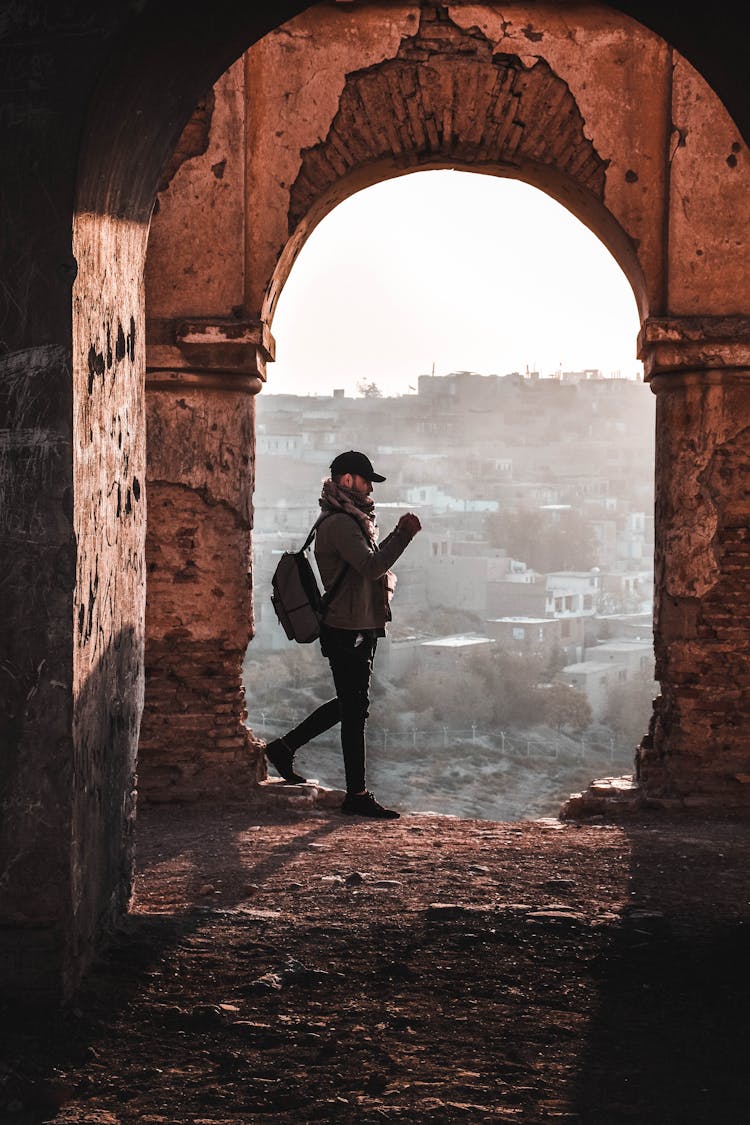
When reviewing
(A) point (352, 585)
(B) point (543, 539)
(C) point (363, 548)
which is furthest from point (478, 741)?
Answer: (C) point (363, 548)

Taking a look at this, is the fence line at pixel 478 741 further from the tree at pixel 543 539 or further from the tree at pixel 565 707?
the tree at pixel 543 539

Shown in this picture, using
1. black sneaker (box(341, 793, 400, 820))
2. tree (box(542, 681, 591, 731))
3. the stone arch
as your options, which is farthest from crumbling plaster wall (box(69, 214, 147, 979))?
tree (box(542, 681, 591, 731))

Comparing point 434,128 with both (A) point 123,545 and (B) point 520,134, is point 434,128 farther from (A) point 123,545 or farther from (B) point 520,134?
(A) point 123,545

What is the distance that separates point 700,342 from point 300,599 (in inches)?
93.5

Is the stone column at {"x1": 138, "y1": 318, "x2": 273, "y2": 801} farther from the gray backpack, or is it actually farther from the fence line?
the fence line

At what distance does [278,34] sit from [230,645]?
3.15 meters

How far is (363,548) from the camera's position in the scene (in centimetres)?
523

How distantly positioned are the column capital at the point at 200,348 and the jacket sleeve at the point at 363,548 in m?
1.20

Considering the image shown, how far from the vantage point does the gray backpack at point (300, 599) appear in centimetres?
535

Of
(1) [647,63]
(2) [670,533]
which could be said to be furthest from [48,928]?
(1) [647,63]

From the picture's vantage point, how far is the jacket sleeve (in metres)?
5.15

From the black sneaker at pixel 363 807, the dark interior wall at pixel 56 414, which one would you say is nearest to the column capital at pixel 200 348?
the black sneaker at pixel 363 807

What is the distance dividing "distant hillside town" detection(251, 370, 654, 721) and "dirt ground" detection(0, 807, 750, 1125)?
3522cm

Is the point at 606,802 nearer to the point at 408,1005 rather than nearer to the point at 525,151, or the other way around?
the point at 525,151
